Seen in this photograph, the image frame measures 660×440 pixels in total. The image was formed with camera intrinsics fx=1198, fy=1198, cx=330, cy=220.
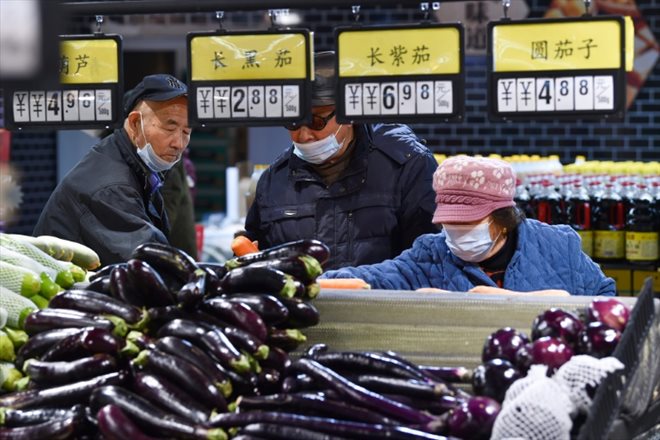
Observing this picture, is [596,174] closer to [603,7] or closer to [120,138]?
[603,7]

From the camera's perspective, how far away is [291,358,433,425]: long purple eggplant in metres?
2.87

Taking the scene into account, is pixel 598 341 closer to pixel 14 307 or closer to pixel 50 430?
pixel 50 430

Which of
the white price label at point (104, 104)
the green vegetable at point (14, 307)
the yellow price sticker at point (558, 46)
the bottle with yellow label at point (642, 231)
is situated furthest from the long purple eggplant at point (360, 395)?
the bottle with yellow label at point (642, 231)

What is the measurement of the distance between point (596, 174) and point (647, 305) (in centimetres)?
582

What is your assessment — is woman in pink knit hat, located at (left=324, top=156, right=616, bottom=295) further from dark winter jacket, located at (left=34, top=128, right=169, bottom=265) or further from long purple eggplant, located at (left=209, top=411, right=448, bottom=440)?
long purple eggplant, located at (left=209, top=411, right=448, bottom=440)

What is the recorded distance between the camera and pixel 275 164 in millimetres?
5379

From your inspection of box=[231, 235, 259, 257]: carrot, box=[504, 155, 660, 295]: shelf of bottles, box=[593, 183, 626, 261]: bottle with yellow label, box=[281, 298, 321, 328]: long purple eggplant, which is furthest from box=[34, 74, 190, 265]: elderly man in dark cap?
box=[593, 183, 626, 261]: bottle with yellow label

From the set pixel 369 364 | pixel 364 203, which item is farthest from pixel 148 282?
pixel 364 203

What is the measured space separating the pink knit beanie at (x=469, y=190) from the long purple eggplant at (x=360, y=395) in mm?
1432

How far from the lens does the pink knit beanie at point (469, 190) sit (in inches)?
171

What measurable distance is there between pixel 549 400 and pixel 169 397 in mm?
941

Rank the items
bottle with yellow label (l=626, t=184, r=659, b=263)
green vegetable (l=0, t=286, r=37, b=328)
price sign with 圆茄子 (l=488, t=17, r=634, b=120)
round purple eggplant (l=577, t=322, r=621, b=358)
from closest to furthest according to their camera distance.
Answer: round purple eggplant (l=577, t=322, r=621, b=358) < green vegetable (l=0, t=286, r=37, b=328) < price sign with 圆茄子 (l=488, t=17, r=634, b=120) < bottle with yellow label (l=626, t=184, r=659, b=263)

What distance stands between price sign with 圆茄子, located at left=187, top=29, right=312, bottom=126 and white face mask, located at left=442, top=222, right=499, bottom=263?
0.69m

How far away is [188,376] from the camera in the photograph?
3004 millimetres
